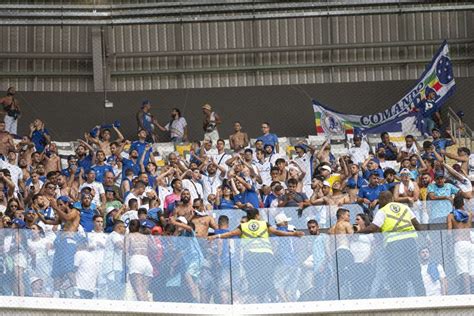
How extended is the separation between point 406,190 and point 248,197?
269 centimetres

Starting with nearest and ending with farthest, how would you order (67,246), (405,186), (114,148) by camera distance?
1. (67,246)
2. (405,186)
3. (114,148)

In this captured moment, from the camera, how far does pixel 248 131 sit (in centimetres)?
3244

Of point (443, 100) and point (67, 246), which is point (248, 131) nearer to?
point (443, 100)

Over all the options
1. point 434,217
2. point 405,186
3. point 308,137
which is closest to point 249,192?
point 405,186

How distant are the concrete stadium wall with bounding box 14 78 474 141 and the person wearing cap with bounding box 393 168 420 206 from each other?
935 cm

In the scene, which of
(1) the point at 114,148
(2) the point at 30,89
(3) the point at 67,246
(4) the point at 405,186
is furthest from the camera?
(2) the point at 30,89

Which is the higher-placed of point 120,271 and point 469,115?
point 469,115

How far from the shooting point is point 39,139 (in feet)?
94.9

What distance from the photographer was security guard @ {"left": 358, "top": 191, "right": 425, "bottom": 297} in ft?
62.5

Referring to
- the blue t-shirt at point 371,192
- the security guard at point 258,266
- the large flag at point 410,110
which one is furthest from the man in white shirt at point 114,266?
the large flag at point 410,110

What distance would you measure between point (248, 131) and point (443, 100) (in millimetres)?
4585

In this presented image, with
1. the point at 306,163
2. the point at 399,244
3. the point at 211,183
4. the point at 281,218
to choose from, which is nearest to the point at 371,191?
the point at 281,218

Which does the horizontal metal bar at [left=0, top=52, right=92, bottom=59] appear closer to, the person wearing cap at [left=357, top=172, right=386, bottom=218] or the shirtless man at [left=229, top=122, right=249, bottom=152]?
the shirtless man at [left=229, top=122, right=249, bottom=152]

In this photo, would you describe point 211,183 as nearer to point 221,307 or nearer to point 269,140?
point 269,140
